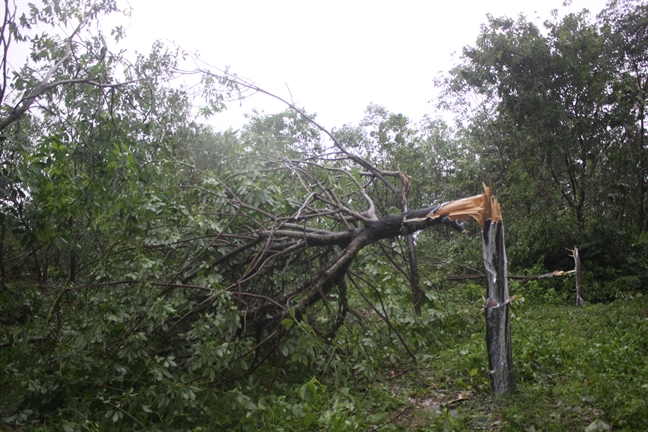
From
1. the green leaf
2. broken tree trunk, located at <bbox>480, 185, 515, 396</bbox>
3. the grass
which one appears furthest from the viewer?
broken tree trunk, located at <bbox>480, 185, 515, 396</bbox>

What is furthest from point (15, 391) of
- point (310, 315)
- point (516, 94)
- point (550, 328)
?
point (516, 94)

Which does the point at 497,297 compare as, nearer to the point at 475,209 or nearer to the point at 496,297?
the point at 496,297

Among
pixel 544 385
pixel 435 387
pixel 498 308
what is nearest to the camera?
pixel 498 308

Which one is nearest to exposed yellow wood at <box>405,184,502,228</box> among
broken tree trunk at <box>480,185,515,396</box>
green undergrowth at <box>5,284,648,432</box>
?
broken tree trunk at <box>480,185,515,396</box>

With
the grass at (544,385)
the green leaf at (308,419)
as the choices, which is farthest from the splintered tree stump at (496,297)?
the green leaf at (308,419)

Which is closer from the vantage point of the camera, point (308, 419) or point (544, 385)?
point (308, 419)

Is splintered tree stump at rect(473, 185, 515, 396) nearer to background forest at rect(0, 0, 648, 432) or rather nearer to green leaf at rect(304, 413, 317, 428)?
background forest at rect(0, 0, 648, 432)

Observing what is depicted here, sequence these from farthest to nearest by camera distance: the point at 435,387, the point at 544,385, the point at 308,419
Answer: the point at 435,387, the point at 544,385, the point at 308,419

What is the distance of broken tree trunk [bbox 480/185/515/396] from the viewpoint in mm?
3930

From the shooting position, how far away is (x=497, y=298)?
156 inches

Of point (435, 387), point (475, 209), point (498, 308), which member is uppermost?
point (475, 209)

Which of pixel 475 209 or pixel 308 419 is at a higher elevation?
pixel 475 209

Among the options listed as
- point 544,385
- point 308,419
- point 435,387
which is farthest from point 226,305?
point 544,385

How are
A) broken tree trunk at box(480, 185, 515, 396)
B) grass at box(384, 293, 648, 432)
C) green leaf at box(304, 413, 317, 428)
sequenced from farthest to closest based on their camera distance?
1. broken tree trunk at box(480, 185, 515, 396)
2. grass at box(384, 293, 648, 432)
3. green leaf at box(304, 413, 317, 428)
